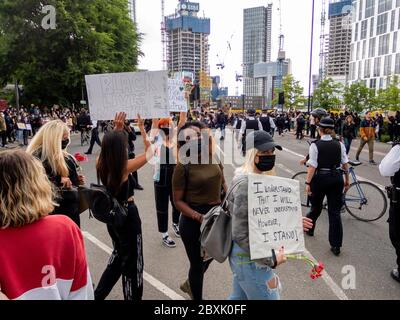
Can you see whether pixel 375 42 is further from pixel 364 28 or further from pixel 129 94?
pixel 129 94

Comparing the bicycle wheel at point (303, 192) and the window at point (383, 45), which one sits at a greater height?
the window at point (383, 45)

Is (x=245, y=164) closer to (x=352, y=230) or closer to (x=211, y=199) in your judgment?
(x=211, y=199)

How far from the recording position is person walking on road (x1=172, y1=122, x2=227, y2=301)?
3348mm

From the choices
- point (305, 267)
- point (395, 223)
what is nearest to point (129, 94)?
point (305, 267)

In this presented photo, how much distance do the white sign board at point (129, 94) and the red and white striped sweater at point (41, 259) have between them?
215 cm

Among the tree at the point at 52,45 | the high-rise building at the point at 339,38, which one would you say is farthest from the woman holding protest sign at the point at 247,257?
the high-rise building at the point at 339,38

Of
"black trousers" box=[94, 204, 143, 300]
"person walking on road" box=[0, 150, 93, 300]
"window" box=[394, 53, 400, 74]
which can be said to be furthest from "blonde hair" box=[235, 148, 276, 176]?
"window" box=[394, 53, 400, 74]

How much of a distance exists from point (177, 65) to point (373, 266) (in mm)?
100124

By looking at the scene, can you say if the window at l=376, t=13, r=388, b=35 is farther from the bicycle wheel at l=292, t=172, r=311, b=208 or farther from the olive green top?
the olive green top

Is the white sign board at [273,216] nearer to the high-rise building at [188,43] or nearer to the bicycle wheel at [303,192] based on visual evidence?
the bicycle wheel at [303,192]

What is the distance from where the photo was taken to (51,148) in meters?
3.46

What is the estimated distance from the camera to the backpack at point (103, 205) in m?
2.97

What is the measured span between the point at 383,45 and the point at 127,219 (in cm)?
9957

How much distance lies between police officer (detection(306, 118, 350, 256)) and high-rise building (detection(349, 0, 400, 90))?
3233 inches
